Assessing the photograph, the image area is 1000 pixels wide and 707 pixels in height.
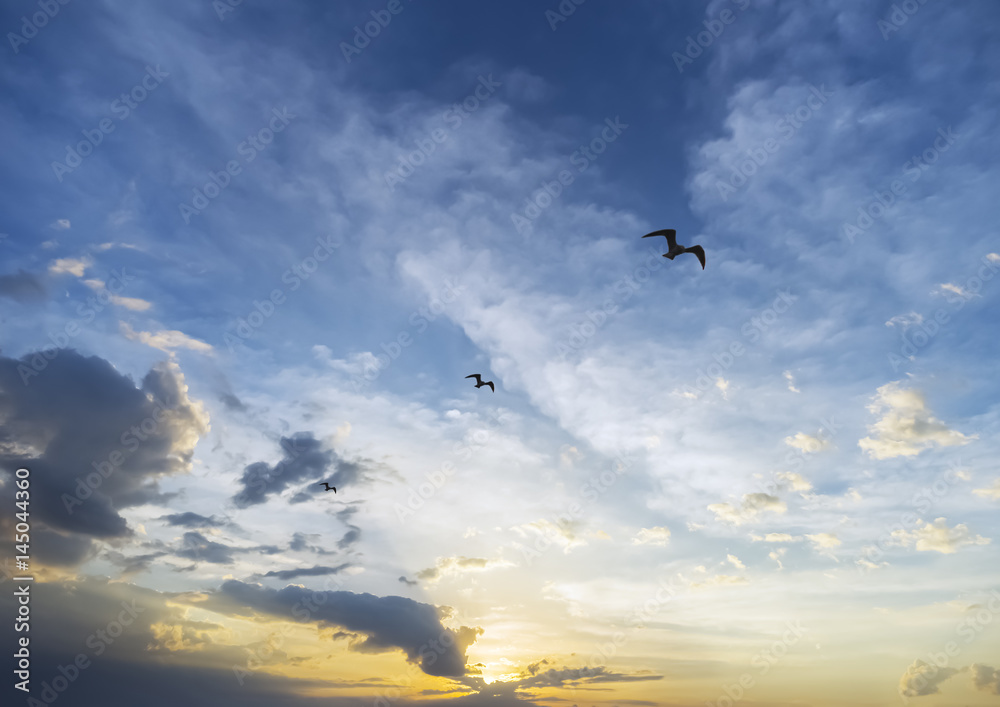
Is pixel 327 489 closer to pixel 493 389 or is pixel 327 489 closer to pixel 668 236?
pixel 493 389

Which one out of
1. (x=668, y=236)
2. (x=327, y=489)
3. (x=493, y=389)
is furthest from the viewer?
(x=327, y=489)

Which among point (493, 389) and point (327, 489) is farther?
point (327, 489)

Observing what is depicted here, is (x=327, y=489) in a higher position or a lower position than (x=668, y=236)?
lower

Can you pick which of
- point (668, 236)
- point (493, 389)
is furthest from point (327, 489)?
point (668, 236)

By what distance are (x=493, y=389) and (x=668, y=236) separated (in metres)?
28.7

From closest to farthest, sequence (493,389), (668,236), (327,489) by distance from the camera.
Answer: (668,236), (493,389), (327,489)

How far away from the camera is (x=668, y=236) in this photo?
41.3 metres

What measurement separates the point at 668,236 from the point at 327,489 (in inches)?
2133

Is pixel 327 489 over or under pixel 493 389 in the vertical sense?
under

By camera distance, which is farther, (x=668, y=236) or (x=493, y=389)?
(x=493, y=389)

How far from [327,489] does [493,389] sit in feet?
89.3

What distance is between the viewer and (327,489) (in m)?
78.5

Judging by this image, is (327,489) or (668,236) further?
(327,489)
